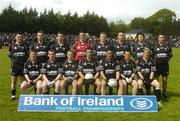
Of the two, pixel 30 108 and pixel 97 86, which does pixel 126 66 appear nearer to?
pixel 97 86

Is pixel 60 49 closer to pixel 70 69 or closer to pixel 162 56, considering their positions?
pixel 70 69

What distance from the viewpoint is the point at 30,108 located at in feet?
37.1

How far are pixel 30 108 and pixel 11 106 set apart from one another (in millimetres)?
1117

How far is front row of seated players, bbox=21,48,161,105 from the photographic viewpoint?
1232 cm

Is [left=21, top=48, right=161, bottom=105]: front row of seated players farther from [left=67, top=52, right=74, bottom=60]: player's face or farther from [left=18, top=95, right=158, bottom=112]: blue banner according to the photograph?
[left=18, top=95, right=158, bottom=112]: blue banner

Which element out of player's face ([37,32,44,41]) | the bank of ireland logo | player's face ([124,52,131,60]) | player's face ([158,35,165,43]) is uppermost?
player's face ([37,32,44,41])

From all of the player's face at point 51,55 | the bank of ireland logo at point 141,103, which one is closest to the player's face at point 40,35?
the player's face at point 51,55

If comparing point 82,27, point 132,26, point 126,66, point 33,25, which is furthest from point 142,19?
point 126,66

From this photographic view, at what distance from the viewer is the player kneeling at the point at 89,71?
40.7ft

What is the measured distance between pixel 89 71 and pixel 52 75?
113 cm

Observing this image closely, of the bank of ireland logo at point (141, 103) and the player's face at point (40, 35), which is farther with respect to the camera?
the player's face at point (40, 35)

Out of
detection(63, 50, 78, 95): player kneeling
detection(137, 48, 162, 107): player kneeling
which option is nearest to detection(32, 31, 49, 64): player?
detection(63, 50, 78, 95): player kneeling

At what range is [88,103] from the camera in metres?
11.3

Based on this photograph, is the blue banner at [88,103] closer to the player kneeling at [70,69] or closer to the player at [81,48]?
the player kneeling at [70,69]
